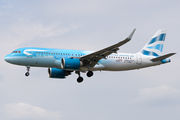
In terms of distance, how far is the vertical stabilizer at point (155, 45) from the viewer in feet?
174

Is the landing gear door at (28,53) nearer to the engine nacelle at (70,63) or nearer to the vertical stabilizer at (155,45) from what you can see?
the engine nacelle at (70,63)

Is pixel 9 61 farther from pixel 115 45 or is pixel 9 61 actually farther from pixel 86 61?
pixel 115 45

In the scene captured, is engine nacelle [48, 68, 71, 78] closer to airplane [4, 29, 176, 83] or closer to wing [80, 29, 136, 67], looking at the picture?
airplane [4, 29, 176, 83]

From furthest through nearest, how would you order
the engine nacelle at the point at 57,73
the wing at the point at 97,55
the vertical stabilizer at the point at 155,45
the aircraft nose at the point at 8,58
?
1. the vertical stabilizer at the point at 155,45
2. the engine nacelle at the point at 57,73
3. the aircraft nose at the point at 8,58
4. the wing at the point at 97,55

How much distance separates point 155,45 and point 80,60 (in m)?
14.3

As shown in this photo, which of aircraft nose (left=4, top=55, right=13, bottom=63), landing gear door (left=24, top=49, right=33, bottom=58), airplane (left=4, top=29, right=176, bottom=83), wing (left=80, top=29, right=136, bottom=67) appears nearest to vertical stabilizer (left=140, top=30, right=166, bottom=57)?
airplane (left=4, top=29, right=176, bottom=83)

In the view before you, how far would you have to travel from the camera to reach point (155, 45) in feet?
179

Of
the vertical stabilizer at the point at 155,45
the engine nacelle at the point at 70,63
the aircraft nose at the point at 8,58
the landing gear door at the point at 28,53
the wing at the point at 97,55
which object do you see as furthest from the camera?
the vertical stabilizer at the point at 155,45

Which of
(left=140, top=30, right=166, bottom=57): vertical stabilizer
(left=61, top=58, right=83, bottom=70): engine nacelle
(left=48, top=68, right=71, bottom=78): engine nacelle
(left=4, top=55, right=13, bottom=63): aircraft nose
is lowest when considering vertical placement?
(left=48, top=68, right=71, bottom=78): engine nacelle

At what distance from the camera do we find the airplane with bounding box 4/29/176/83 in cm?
4559

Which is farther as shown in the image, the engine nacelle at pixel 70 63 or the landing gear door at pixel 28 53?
the landing gear door at pixel 28 53

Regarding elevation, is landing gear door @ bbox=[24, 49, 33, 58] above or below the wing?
below

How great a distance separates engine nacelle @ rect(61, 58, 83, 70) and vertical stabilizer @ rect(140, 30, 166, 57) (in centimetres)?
1158

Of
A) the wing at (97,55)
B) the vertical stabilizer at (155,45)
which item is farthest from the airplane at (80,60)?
the vertical stabilizer at (155,45)
